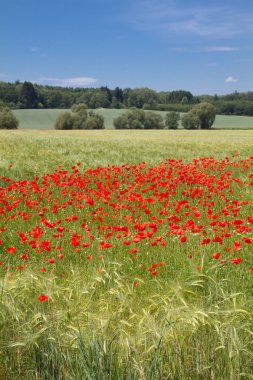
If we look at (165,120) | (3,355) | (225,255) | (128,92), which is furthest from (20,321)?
(128,92)

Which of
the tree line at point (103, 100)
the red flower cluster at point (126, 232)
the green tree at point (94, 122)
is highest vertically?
the tree line at point (103, 100)

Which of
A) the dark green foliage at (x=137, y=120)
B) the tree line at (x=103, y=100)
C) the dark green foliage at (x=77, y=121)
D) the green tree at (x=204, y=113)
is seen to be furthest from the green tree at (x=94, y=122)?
the tree line at (x=103, y=100)

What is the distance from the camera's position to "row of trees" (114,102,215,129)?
73.3 metres

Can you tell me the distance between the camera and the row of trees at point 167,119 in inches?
2886

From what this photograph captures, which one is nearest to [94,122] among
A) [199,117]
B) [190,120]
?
[190,120]

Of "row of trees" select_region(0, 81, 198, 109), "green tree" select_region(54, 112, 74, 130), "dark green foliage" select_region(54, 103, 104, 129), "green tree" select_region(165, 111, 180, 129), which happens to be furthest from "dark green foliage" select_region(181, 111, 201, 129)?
"row of trees" select_region(0, 81, 198, 109)

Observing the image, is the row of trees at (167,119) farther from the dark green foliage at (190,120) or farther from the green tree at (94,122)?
the green tree at (94,122)

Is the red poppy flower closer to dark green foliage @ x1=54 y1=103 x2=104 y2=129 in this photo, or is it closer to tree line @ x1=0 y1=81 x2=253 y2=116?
dark green foliage @ x1=54 y1=103 x2=104 y2=129

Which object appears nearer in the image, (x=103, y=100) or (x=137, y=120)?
(x=137, y=120)

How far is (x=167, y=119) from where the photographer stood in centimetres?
7988

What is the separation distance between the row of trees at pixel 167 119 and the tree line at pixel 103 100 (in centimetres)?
2655

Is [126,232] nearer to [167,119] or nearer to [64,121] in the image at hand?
[64,121]

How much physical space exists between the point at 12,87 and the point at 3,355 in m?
127

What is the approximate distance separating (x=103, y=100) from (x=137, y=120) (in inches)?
1956
